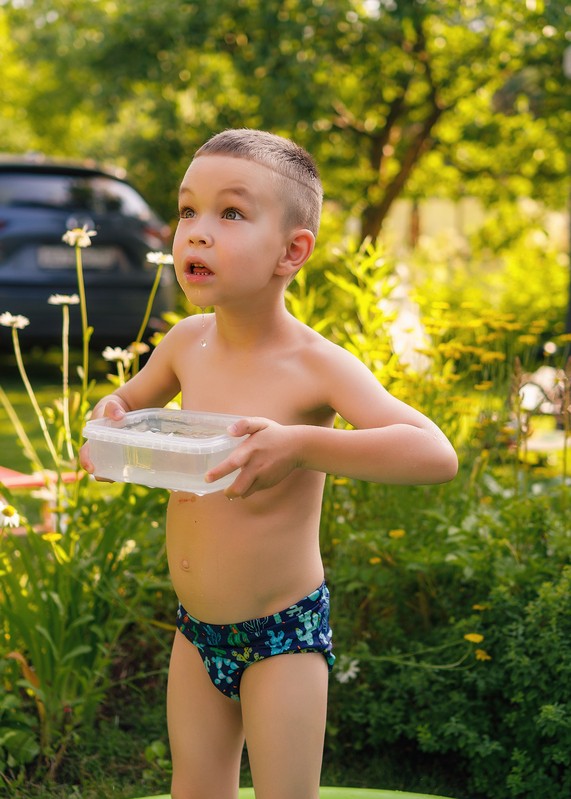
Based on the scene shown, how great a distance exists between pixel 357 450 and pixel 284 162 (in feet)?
1.50

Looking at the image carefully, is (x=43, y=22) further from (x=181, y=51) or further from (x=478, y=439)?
(x=478, y=439)

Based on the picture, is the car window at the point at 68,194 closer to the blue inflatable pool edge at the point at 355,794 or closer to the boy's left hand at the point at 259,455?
the blue inflatable pool edge at the point at 355,794

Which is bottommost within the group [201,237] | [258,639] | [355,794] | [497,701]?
[355,794]

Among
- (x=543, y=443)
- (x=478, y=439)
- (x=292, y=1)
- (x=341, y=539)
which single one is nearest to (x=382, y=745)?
(x=341, y=539)

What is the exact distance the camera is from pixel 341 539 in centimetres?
280

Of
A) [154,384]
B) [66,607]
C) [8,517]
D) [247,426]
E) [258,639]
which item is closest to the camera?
[247,426]

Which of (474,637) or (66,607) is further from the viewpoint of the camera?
(66,607)

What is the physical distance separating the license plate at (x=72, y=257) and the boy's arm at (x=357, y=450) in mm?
5914

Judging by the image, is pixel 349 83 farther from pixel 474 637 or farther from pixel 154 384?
pixel 154 384

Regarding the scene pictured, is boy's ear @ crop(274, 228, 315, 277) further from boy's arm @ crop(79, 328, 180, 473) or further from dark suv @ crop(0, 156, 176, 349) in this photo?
dark suv @ crop(0, 156, 176, 349)

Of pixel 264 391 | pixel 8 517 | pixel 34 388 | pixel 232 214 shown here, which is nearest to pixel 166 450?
pixel 264 391

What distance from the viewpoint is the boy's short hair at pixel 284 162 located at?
1.56 metres

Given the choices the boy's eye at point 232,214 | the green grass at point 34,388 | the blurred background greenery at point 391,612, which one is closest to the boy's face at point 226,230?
the boy's eye at point 232,214

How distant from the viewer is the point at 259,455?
1420 mm
